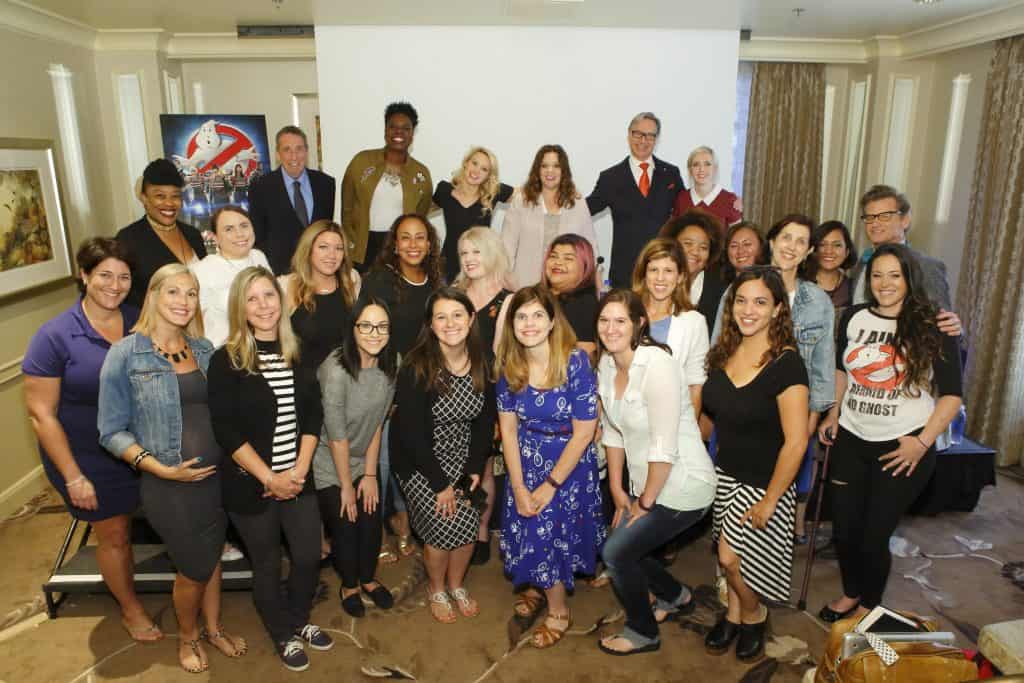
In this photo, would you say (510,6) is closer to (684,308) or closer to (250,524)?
(684,308)

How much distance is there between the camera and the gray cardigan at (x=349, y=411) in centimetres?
267

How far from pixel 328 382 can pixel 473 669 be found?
1.28 m

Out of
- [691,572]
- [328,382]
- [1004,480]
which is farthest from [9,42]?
[1004,480]

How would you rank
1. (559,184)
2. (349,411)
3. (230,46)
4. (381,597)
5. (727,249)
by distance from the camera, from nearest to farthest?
(349,411), (381,597), (727,249), (559,184), (230,46)

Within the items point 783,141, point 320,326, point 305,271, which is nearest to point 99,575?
point 320,326

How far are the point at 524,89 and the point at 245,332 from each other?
11.1ft

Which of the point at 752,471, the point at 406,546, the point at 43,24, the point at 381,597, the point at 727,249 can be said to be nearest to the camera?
the point at 752,471

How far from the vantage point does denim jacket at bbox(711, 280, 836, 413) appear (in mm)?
2734

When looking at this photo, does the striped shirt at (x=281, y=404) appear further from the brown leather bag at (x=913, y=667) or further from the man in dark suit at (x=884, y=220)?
the man in dark suit at (x=884, y=220)

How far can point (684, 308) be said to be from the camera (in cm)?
277

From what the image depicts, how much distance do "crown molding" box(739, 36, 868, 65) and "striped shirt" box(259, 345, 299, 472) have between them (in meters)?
4.92

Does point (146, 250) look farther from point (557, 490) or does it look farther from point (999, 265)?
point (999, 265)

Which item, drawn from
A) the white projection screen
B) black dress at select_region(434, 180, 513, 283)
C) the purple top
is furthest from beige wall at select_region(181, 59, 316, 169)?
the purple top

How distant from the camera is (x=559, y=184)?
3.93 m
